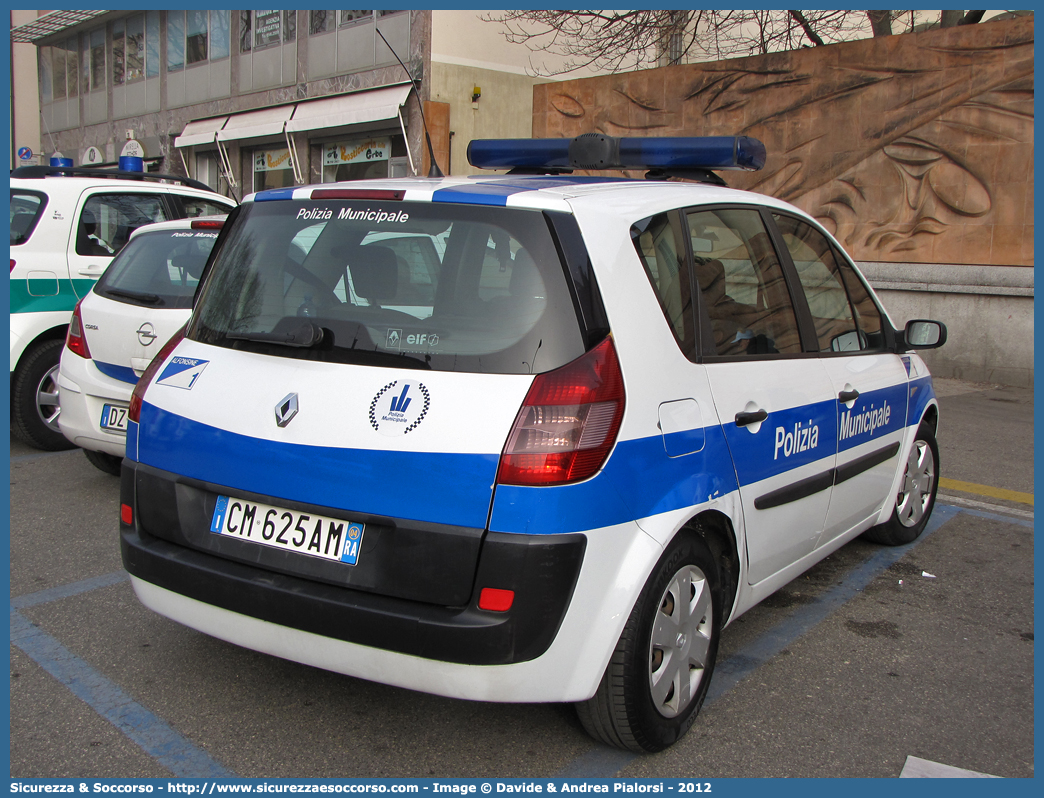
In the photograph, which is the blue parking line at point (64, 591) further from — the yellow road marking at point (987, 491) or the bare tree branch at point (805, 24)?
the bare tree branch at point (805, 24)

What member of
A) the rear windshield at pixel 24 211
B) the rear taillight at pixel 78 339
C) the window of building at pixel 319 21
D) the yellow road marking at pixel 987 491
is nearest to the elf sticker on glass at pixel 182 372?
the rear taillight at pixel 78 339

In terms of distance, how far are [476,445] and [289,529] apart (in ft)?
1.88

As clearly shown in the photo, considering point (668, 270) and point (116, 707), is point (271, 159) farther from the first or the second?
point (668, 270)

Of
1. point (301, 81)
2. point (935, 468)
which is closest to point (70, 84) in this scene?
point (301, 81)

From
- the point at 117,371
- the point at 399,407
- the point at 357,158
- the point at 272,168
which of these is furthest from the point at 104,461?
the point at 272,168

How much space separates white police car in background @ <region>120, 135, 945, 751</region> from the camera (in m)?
2.26

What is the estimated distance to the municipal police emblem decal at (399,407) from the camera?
232cm

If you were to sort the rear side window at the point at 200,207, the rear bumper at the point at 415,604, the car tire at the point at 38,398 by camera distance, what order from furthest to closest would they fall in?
the rear side window at the point at 200,207 → the car tire at the point at 38,398 → the rear bumper at the point at 415,604

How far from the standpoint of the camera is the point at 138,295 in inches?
199

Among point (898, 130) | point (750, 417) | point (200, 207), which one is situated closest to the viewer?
point (750, 417)

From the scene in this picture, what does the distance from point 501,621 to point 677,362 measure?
90 cm

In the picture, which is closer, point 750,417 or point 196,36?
point 750,417

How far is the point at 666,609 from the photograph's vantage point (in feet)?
8.55

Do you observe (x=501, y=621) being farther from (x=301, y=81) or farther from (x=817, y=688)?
(x=301, y=81)
